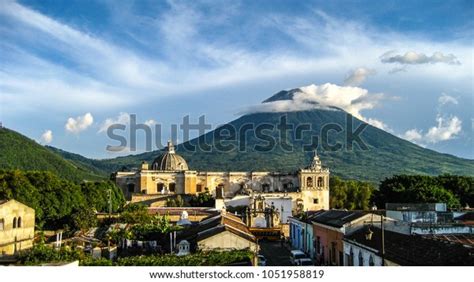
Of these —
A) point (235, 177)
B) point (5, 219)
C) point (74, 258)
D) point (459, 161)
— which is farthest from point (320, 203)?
point (74, 258)

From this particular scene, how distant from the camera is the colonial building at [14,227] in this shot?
411 inches

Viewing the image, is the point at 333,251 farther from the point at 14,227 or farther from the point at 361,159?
the point at 361,159

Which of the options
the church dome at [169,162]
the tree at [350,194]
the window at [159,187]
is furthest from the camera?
the church dome at [169,162]

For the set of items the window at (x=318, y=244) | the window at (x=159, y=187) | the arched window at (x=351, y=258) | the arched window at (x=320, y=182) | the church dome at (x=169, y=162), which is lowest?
the window at (x=318, y=244)

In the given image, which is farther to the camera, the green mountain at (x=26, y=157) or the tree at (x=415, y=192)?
the green mountain at (x=26, y=157)

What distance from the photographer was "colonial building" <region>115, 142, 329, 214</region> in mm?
35906

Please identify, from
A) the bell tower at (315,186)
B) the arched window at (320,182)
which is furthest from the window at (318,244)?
the arched window at (320,182)

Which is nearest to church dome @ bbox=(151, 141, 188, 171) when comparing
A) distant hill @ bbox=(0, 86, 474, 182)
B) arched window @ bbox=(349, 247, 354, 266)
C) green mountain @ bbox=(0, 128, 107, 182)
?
distant hill @ bbox=(0, 86, 474, 182)

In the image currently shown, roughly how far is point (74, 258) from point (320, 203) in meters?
29.1

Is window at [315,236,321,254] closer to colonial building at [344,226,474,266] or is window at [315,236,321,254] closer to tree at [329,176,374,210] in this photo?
colonial building at [344,226,474,266]

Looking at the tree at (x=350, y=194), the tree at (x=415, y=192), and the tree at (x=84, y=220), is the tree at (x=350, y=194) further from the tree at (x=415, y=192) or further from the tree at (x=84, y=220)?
the tree at (x=84, y=220)

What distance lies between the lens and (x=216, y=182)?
126 feet

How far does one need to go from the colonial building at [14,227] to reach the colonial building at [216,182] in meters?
22.5
